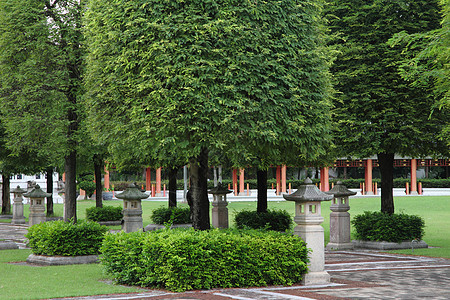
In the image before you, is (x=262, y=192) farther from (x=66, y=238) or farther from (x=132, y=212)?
(x=66, y=238)

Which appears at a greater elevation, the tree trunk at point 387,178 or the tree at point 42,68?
the tree at point 42,68

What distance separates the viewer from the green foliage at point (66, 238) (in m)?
12.9

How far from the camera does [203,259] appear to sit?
9.22 metres

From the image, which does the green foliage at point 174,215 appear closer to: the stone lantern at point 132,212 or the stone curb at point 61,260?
the stone lantern at point 132,212

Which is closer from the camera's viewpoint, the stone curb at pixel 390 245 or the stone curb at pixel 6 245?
the stone curb at pixel 6 245

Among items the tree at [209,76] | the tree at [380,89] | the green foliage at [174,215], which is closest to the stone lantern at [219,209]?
the green foliage at [174,215]

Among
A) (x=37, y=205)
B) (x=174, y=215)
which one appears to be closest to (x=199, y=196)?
(x=37, y=205)

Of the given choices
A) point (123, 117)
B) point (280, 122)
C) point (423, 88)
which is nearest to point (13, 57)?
point (123, 117)

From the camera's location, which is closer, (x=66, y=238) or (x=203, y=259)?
(x=203, y=259)

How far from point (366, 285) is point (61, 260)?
6.94 metres

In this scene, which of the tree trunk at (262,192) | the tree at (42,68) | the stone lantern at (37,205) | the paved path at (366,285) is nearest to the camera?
the paved path at (366,285)

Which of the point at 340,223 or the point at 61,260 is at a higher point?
the point at 340,223

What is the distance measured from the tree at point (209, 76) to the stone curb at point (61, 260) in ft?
11.1

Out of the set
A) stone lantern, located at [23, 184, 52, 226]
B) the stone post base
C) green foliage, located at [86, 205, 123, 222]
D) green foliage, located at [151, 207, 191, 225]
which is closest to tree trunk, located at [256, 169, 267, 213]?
green foliage, located at [151, 207, 191, 225]
